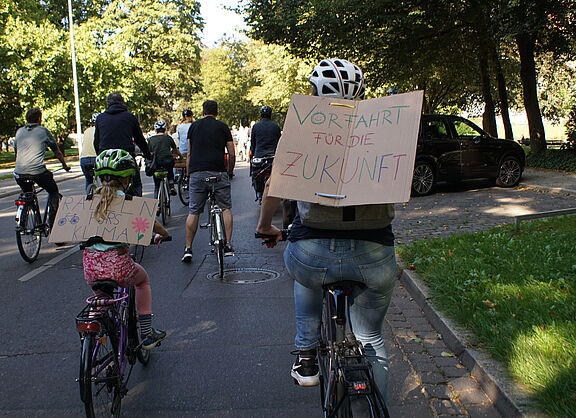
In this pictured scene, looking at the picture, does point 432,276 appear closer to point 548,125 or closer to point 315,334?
point 315,334

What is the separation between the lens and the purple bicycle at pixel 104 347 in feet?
9.70

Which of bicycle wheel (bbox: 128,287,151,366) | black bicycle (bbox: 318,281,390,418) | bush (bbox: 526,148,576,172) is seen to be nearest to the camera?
black bicycle (bbox: 318,281,390,418)

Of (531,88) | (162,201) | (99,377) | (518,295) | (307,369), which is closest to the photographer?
(307,369)

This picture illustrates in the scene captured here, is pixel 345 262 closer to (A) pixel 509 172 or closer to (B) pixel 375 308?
(B) pixel 375 308

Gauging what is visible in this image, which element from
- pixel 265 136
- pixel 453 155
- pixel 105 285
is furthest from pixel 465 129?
pixel 105 285

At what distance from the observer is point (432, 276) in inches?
231

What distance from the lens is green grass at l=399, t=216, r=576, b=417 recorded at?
138 inches

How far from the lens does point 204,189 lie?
720 centimetres

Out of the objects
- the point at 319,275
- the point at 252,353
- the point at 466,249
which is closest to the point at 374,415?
the point at 319,275

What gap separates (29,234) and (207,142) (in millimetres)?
2939

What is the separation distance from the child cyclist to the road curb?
83.4 inches

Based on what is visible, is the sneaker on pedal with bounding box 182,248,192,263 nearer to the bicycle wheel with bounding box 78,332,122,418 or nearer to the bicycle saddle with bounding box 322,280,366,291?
the bicycle wheel with bounding box 78,332,122,418

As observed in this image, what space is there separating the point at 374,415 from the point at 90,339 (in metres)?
1.51

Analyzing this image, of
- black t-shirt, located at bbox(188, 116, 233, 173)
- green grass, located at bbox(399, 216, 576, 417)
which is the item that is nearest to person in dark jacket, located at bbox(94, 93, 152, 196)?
black t-shirt, located at bbox(188, 116, 233, 173)
